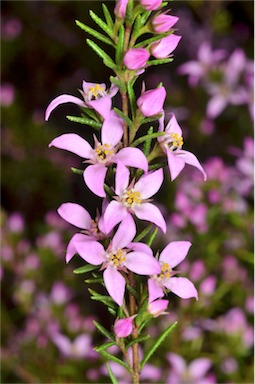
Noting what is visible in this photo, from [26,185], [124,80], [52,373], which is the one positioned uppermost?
[124,80]

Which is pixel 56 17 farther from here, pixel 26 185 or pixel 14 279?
pixel 14 279

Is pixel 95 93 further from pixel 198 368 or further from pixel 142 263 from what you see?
pixel 198 368

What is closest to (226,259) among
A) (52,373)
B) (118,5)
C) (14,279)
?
(52,373)

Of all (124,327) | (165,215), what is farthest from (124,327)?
(165,215)

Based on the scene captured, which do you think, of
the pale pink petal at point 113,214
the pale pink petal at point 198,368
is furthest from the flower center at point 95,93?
the pale pink petal at point 198,368

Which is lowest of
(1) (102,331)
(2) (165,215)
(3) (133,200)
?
(2) (165,215)

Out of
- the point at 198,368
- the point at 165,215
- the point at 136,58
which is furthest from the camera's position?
the point at 165,215

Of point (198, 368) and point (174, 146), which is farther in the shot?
point (198, 368)

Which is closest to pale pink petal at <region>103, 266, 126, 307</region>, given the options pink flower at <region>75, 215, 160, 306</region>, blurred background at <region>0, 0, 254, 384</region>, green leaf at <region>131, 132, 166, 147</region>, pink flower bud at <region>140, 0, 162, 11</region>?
pink flower at <region>75, 215, 160, 306</region>
